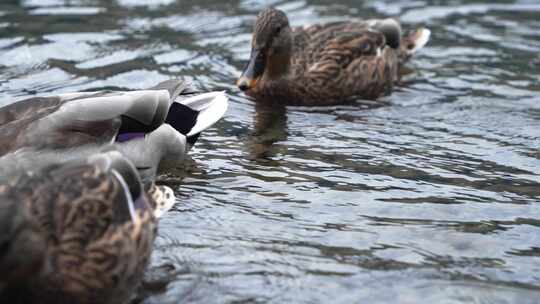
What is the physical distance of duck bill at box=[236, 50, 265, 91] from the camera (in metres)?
8.56

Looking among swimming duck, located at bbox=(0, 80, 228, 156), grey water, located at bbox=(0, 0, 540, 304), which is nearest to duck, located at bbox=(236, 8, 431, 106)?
grey water, located at bbox=(0, 0, 540, 304)

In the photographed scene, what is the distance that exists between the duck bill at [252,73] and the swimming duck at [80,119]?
6.04 feet

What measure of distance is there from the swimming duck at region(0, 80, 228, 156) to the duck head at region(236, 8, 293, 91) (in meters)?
1.98

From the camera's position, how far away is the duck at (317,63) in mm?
8875

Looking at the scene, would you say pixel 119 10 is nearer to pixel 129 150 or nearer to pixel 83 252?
pixel 129 150

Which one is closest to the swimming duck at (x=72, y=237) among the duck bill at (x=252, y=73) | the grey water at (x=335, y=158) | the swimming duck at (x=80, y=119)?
the grey water at (x=335, y=158)

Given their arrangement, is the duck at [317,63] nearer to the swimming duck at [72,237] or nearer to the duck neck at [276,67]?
the duck neck at [276,67]

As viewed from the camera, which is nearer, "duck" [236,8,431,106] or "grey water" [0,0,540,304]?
"grey water" [0,0,540,304]

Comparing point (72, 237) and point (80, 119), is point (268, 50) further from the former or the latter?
point (72, 237)

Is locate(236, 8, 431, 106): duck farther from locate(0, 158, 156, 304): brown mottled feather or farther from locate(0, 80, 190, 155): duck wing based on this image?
locate(0, 158, 156, 304): brown mottled feather

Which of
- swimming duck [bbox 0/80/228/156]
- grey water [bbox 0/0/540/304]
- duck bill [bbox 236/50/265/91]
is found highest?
swimming duck [bbox 0/80/228/156]

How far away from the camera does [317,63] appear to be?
919 cm

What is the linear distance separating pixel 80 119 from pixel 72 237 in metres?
1.83

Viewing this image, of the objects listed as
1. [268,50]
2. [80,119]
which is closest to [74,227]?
[80,119]
